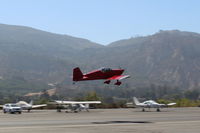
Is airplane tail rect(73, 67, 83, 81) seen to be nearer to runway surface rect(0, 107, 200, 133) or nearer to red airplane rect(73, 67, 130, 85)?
red airplane rect(73, 67, 130, 85)

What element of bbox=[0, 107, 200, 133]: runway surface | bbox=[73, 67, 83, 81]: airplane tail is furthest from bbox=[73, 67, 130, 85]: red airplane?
bbox=[0, 107, 200, 133]: runway surface

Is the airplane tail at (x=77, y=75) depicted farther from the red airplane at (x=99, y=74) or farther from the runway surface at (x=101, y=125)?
the runway surface at (x=101, y=125)

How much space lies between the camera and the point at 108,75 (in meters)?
54.7

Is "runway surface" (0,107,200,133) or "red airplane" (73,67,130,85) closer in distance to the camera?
"runway surface" (0,107,200,133)

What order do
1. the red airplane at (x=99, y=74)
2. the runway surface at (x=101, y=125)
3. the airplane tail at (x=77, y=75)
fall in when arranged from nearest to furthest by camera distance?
the runway surface at (x=101, y=125) → the red airplane at (x=99, y=74) → the airplane tail at (x=77, y=75)

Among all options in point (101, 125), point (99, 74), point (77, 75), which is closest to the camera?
point (101, 125)

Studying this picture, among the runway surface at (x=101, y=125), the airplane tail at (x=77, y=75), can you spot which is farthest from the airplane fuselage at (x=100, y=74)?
the runway surface at (x=101, y=125)

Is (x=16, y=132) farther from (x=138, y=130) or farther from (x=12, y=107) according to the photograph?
(x=12, y=107)

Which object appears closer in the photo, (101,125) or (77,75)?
(101,125)

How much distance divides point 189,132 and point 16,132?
1442 cm

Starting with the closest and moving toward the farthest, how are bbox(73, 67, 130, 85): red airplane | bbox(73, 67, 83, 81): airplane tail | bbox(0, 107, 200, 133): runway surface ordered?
bbox(0, 107, 200, 133): runway surface < bbox(73, 67, 130, 85): red airplane < bbox(73, 67, 83, 81): airplane tail

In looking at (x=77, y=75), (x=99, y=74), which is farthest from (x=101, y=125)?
(x=77, y=75)

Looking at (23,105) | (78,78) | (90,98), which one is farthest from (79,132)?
(90,98)

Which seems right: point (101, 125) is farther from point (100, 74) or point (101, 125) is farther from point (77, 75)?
point (77, 75)
